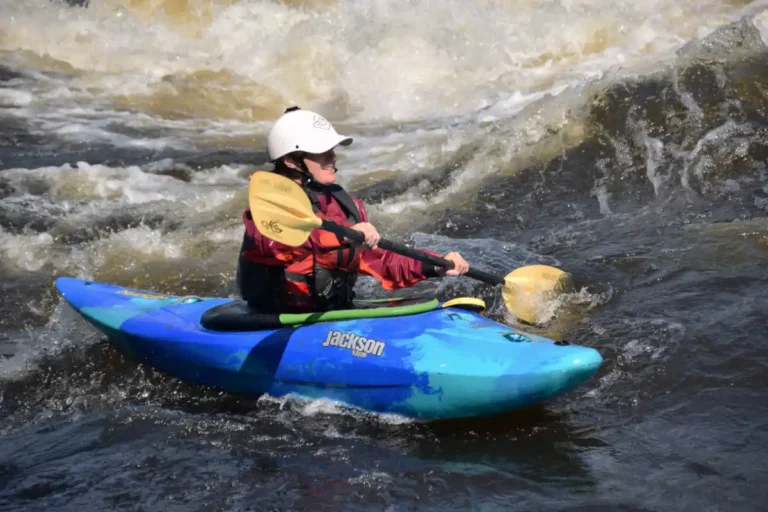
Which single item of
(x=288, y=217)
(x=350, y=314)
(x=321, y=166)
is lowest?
(x=350, y=314)

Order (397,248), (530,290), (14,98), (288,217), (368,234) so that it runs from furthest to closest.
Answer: (14,98), (530,290), (397,248), (368,234), (288,217)

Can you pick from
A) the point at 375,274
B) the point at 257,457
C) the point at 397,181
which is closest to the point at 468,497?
the point at 257,457

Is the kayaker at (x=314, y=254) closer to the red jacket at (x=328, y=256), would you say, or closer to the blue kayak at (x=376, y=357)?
the red jacket at (x=328, y=256)

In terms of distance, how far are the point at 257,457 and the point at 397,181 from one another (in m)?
3.83

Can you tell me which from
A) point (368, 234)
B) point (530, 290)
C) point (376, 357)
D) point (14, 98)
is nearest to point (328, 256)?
point (368, 234)

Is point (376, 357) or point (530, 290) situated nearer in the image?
point (376, 357)

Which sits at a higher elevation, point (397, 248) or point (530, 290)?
point (397, 248)

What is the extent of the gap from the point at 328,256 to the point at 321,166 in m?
0.39

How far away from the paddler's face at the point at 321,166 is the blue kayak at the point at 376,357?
59cm

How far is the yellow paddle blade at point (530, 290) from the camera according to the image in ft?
15.5

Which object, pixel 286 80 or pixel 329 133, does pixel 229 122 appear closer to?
pixel 286 80

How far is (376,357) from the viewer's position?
3.87 meters

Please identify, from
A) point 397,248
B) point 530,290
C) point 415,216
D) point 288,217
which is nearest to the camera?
point 288,217

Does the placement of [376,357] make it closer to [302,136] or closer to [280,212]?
[280,212]
